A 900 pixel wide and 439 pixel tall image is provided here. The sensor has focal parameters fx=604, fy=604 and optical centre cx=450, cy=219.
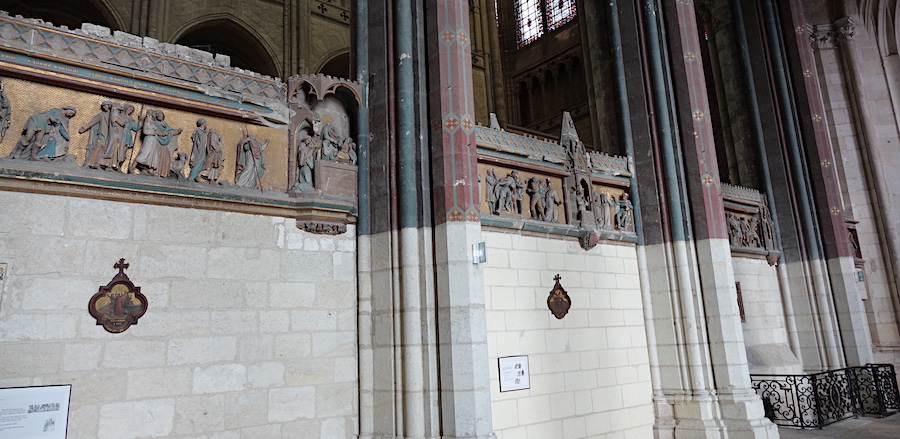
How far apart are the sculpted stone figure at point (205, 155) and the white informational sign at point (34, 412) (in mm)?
2586

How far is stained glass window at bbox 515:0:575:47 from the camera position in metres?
21.8

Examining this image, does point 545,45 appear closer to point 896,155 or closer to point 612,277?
point 896,155

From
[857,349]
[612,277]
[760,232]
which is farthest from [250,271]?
[857,349]

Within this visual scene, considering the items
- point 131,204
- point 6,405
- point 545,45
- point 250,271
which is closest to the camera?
point 6,405

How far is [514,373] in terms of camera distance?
838 centimetres

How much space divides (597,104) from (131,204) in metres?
9.04

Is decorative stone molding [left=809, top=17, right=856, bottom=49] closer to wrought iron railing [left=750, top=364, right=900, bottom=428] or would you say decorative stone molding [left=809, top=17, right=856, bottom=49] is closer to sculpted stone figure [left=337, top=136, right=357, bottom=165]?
wrought iron railing [left=750, top=364, right=900, bottom=428]

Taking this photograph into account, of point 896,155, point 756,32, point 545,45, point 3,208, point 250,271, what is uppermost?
point 545,45

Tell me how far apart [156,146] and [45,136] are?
1036mm

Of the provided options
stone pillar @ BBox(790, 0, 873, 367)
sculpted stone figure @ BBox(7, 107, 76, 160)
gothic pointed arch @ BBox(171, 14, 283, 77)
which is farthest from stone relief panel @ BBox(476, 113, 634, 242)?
gothic pointed arch @ BBox(171, 14, 283, 77)

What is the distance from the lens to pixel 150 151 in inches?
263

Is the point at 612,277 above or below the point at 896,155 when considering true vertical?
below

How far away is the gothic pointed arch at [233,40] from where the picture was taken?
52.6 feet

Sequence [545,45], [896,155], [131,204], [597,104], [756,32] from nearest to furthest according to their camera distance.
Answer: [131,204] < [597,104] < [756,32] < [896,155] < [545,45]
